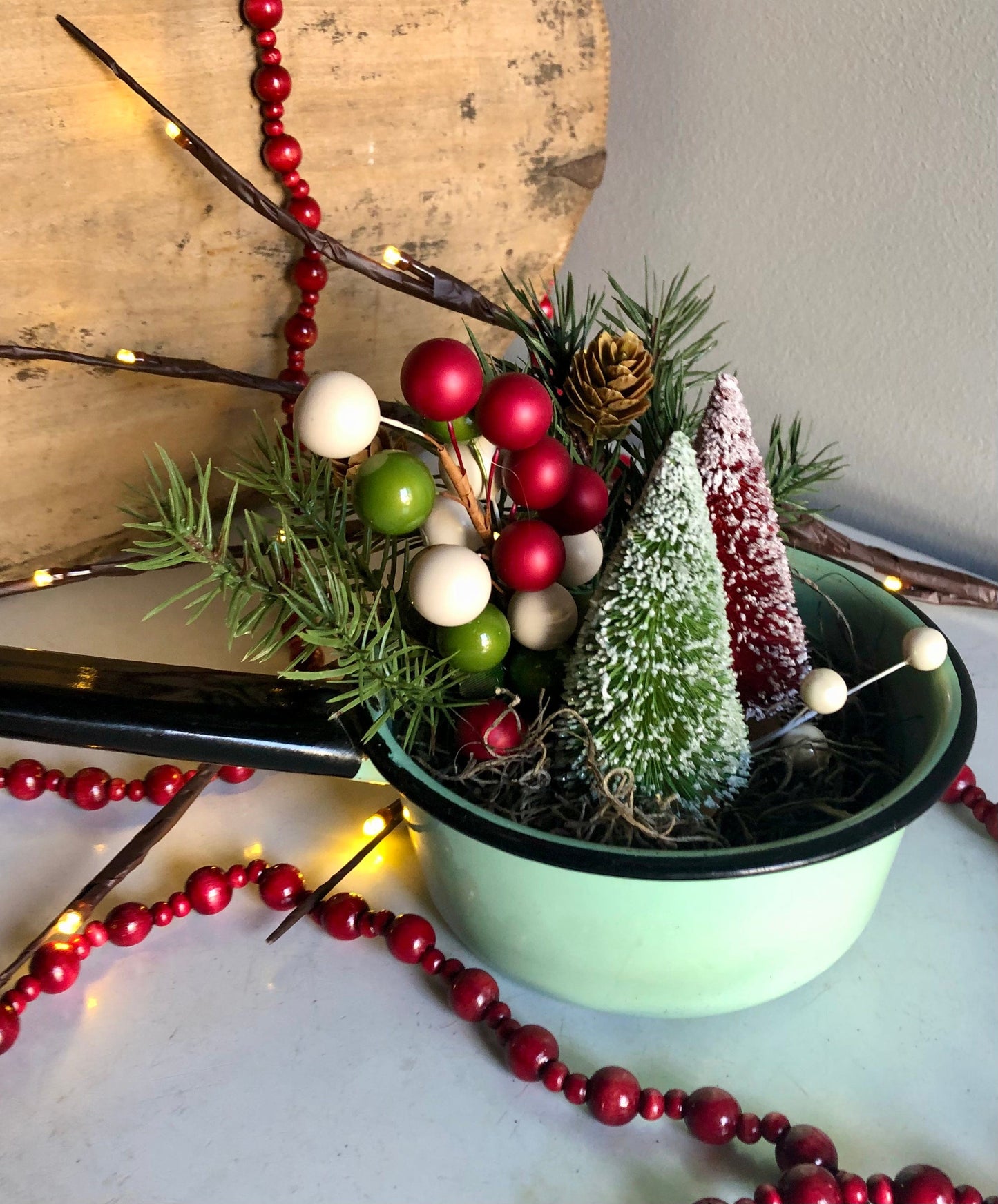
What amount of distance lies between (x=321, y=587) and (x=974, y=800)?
10.9 inches

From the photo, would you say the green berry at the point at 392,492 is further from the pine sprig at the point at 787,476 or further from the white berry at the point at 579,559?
the pine sprig at the point at 787,476

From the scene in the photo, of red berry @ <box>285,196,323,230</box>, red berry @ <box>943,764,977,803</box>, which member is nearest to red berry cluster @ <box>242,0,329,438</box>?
red berry @ <box>285,196,323,230</box>

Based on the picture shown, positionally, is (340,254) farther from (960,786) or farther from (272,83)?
(960,786)

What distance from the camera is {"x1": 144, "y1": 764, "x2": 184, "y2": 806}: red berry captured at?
44 cm

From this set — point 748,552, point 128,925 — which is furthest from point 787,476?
point 128,925

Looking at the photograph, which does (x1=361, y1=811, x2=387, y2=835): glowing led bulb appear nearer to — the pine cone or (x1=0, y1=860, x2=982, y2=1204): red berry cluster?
(x1=0, y1=860, x2=982, y2=1204): red berry cluster

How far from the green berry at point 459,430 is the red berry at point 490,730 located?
0.08 metres

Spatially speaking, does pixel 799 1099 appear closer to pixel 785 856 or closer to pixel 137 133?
pixel 785 856

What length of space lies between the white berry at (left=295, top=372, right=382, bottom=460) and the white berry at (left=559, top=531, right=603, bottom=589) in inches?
3.4

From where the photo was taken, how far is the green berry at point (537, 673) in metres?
0.35

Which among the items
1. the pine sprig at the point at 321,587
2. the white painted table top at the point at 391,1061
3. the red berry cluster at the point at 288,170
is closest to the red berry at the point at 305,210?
the red berry cluster at the point at 288,170

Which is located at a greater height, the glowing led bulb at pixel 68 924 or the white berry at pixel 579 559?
the white berry at pixel 579 559

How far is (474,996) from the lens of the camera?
1.12 feet

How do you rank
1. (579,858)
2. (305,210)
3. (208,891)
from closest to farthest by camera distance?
1. (579,858)
2. (208,891)
3. (305,210)
